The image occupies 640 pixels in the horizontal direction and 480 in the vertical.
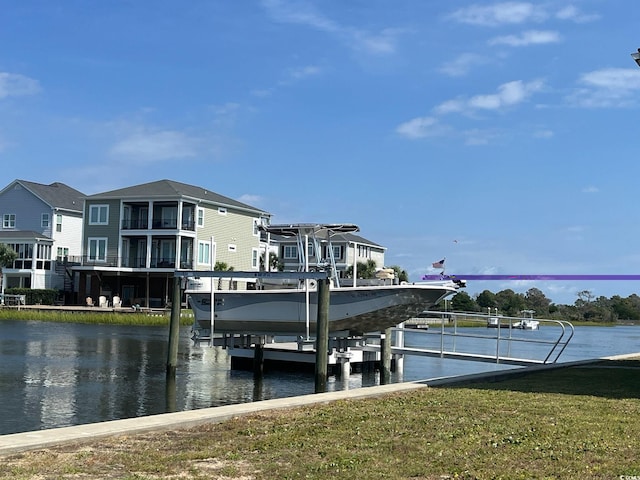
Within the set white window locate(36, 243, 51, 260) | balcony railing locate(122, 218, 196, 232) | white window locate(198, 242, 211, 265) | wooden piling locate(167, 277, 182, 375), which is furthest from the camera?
white window locate(36, 243, 51, 260)

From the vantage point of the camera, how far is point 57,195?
231 ft

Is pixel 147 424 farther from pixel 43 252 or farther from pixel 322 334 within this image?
pixel 43 252

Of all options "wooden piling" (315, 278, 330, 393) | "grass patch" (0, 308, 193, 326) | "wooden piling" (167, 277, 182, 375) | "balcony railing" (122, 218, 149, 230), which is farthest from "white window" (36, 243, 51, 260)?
"wooden piling" (315, 278, 330, 393)

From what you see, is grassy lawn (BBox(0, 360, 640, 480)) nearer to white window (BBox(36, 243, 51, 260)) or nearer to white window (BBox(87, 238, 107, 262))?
white window (BBox(87, 238, 107, 262))

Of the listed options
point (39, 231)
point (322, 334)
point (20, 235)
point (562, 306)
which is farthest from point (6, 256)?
point (562, 306)

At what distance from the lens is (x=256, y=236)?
69500mm

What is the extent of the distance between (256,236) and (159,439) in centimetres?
6096

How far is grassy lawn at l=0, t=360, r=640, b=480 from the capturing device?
703 centimetres

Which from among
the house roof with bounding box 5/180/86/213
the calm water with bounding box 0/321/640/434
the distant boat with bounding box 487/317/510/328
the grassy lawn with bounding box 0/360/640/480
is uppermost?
the house roof with bounding box 5/180/86/213

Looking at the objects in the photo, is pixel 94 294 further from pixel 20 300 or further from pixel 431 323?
pixel 431 323

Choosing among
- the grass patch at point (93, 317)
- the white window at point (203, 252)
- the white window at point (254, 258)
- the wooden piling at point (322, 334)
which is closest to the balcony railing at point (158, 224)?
the white window at point (203, 252)

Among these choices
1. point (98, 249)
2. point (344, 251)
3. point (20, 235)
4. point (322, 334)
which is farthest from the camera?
point (344, 251)

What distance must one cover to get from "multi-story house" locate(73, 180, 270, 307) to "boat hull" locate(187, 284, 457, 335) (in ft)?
121

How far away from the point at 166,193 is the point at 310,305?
40957 mm
